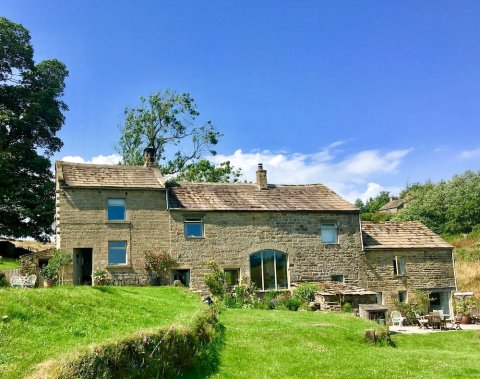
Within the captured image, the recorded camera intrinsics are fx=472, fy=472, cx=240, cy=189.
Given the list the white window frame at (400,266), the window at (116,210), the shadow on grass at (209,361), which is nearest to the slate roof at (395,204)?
the white window frame at (400,266)

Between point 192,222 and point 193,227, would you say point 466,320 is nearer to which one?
point 193,227

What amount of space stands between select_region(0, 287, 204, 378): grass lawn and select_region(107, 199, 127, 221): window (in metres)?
10.6

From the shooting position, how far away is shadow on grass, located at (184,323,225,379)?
33.1ft

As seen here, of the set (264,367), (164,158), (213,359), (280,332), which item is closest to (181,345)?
(213,359)

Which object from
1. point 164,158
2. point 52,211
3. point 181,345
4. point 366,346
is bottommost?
point 366,346

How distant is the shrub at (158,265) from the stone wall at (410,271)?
1223cm

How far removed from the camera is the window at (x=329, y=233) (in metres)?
29.2

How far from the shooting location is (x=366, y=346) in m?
15.2

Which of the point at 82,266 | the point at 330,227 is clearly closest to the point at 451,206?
the point at 330,227

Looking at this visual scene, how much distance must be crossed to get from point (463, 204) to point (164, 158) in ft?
117

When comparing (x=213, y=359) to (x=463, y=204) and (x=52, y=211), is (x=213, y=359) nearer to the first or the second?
(x=52, y=211)

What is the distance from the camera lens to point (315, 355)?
12930mm

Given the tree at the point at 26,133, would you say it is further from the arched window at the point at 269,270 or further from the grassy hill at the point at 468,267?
the grassy hill at the point at 468,267

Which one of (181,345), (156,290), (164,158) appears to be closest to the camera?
(181,345)
